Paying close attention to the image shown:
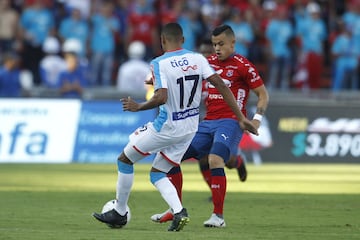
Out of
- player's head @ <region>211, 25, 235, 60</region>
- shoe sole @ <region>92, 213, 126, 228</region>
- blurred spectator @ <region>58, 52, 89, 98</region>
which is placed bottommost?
blurred spectator @ <region>58, 52, 89, 98</region>

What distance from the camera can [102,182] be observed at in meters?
19.3

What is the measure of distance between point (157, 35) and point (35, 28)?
11.0 feet

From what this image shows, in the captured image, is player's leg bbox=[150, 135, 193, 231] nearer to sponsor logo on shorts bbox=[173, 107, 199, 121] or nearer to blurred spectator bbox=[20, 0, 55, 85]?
sponsor logo on shorts bbox=[173, 107, 199, 121]

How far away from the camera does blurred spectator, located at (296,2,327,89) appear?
28.6 m

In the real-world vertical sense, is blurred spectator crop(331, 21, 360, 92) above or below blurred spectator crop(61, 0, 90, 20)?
below

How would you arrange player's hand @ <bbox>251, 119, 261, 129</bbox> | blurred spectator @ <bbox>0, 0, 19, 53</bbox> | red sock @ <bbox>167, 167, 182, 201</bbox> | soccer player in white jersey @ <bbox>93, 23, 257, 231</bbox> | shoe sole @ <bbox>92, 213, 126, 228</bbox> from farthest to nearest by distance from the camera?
blurred spectator @ <bbox>0, 0, 19, 53</bbox> → red sock @ <bbox>167, 167, 182, 201</bbox> → player's hand @ <bbox>251, 119, 261, 129</bbox> → shoe sole @ <bbox>92, 213, 126, 228</bbox> → soccer player in white jersey @ <bbox>93, 23, 257, 231</bbox>

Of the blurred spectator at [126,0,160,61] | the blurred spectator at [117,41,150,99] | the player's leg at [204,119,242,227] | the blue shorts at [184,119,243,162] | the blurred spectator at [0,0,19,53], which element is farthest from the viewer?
the blurred spectator at [126,0,160,61]

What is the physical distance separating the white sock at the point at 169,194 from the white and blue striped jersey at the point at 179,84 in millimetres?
538

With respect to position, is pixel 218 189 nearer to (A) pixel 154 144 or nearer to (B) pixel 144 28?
(A) pixel 154 144

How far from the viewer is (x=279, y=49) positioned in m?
28.6

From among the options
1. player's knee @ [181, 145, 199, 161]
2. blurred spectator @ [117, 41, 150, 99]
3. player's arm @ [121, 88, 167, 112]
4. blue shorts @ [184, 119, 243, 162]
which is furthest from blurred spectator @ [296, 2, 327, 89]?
player's arm @ [121, 88, 167, 112]

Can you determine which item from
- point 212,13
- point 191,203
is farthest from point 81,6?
point 191,203

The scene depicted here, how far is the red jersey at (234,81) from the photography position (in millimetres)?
12898

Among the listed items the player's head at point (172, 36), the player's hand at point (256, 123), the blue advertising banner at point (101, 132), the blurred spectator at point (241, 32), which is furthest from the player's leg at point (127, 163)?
the blurred spectator at point (241, 32)
